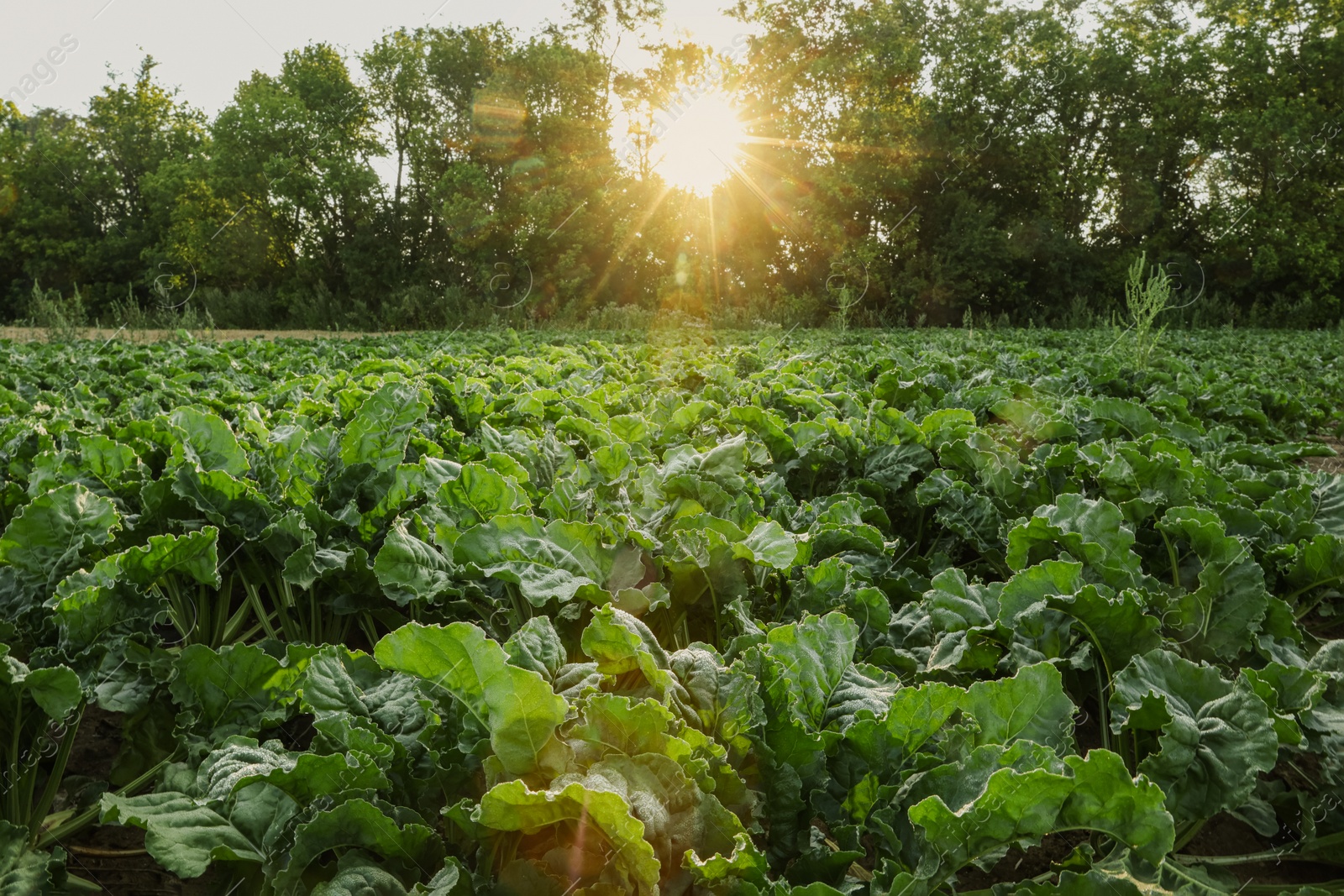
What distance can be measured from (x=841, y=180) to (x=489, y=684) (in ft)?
110

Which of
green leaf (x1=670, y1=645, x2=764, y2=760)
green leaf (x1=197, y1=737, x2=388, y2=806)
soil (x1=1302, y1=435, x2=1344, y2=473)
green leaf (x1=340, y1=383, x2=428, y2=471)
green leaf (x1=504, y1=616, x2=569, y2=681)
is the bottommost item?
soil (x1=1302, y1=435, x2=1344, y2=473)

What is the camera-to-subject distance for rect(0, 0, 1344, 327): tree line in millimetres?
31531

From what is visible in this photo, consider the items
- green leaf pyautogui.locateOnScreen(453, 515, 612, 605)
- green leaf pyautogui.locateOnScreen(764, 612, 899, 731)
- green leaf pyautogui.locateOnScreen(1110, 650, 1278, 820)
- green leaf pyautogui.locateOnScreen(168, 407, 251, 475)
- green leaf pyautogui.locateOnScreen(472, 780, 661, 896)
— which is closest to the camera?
green leaf pyautogui.locateOnScreen(472, 780, 661, 896)

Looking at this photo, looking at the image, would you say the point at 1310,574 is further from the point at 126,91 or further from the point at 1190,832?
the point at 126,91

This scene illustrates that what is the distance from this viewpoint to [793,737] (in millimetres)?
1197

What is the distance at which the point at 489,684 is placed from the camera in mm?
1066

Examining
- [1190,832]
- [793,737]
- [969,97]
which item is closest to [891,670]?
[793,737]

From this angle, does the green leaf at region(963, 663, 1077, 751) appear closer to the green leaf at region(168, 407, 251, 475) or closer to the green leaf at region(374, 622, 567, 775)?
the green leaf at region(374, 622, 567, 775)

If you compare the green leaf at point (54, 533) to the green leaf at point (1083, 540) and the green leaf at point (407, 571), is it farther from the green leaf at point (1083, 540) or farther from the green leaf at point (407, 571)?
the green leaf at point (1083, 540)

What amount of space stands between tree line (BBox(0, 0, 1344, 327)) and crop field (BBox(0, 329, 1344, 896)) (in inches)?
1049

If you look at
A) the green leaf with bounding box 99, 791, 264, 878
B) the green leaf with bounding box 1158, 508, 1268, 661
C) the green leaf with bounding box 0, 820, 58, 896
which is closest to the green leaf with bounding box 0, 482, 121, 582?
the green leaf with bounding box 0, 820, 58, 896

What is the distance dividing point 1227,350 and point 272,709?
14.2m

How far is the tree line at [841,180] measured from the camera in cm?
3153

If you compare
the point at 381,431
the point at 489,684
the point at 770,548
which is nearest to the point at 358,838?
the point at 489,684
